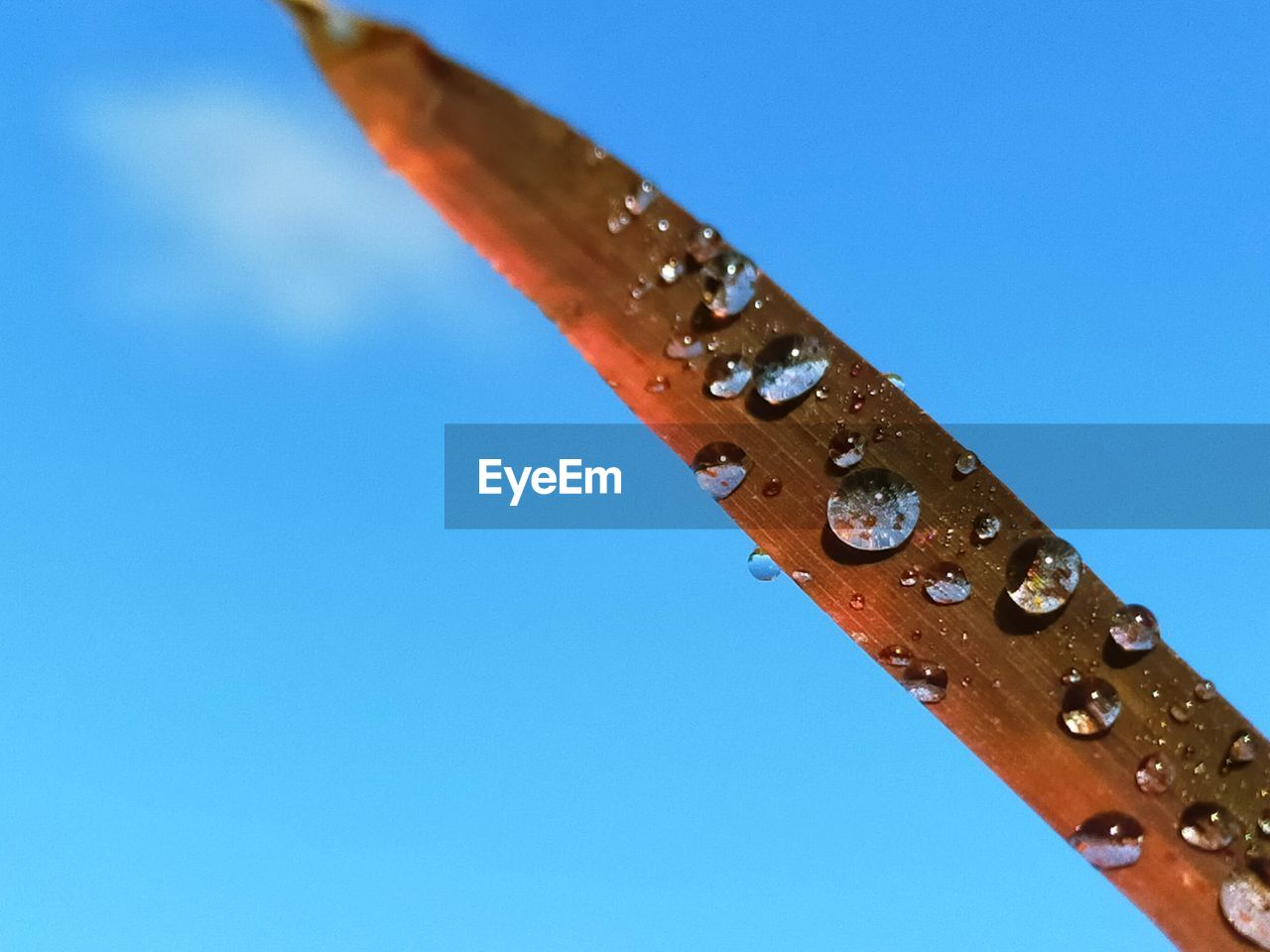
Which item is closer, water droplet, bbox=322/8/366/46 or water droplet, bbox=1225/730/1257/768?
water droplet, bbox=322/8/366/46

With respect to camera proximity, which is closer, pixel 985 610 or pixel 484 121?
pixel 484 121

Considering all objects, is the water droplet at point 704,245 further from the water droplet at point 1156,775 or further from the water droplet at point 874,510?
the water droplet at point 1156,775

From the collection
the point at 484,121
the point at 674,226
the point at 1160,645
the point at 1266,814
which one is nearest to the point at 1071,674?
the point at 1160,645

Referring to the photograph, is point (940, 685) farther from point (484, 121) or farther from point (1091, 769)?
point (484, 121)

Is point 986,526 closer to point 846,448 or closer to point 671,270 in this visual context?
point 846,448

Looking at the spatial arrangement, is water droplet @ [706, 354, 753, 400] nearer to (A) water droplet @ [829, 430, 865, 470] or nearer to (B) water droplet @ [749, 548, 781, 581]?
(A) water droplet @ [829, 430, 865, 470]

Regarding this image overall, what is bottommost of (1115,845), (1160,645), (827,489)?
(1115,845)

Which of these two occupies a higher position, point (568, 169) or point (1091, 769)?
point (568, 169)

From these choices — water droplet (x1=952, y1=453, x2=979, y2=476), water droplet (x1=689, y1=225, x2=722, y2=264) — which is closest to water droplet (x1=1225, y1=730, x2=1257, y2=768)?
water droplet (x1=952, y1=453, x2=979, y2=476)
